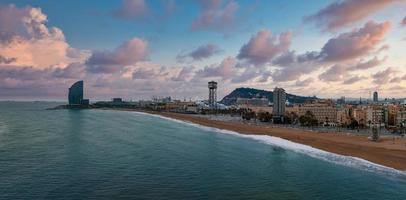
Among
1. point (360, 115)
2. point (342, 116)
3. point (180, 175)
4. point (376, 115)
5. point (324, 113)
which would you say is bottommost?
point (180, 175)

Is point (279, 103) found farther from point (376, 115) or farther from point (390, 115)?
point (376, 115)

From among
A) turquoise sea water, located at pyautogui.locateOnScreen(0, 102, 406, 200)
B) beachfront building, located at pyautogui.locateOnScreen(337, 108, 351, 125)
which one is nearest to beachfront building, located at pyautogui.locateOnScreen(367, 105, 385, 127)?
beachfront building, located at pyautogui.locateOnScreen(337, 108, 351, 125)

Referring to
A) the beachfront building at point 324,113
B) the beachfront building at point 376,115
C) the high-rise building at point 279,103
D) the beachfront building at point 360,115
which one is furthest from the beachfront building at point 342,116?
the high-rise building at point 279,103

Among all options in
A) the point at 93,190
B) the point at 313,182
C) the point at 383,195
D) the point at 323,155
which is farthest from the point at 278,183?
the point at 323,155

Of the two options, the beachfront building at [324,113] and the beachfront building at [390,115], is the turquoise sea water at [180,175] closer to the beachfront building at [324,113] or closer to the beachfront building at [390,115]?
the beachfront building at [390,115]

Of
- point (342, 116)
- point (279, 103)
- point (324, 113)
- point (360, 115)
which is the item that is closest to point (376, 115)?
point (360, 115)

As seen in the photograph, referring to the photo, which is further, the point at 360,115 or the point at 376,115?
the point at 360,115

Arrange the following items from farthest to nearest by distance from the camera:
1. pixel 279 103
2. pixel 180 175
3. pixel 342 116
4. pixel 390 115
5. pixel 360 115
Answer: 1. pixel 279 103
2. pixel 342 116
3. pixel 360 115
4. pixel 390 115
5. pixel 180 175

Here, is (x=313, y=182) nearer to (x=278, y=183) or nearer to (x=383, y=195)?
(x=278, y=183)

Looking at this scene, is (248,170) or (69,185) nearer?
(69,185)

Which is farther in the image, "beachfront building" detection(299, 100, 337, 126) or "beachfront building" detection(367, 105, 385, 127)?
"beachfront building" detection(299, 100, 337, 126)

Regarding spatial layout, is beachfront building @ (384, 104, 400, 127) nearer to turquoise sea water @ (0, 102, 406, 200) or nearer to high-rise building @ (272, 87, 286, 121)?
high-rise building @ (272, 87, 286, 121)
